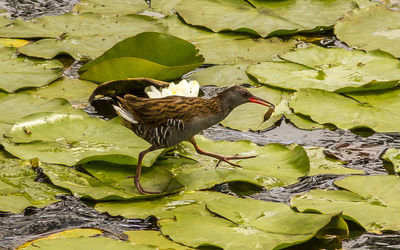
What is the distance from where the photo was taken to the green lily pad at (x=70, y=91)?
5293mm

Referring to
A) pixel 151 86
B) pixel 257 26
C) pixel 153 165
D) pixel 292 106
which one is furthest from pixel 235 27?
pixel 153 165

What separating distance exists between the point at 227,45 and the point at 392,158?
211cm

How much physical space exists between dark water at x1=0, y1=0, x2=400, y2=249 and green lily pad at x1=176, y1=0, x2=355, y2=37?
4.43ft

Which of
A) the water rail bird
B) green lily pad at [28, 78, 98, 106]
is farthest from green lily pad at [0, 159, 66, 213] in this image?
green lily pad at [28, 78, 98, 106]

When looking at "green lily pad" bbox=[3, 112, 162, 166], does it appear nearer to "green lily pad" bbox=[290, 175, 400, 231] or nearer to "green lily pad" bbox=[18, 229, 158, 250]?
"green lily pad" bbox=[18, 229, 158, 250]

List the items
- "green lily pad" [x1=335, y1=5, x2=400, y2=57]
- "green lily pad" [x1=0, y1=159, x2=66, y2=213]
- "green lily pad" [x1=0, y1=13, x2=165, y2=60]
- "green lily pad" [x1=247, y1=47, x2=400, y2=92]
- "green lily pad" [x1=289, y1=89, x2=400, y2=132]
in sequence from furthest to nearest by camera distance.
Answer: "green lily pad" [x1=335, y1=5, x2=400, y2=57] < "green lily pad" [x1=0, y1=13, x2=165, y2=60] < "green lily pad" [x1=247, y1=47, x2=400, y2=92] < "green lily pad" [x1=289, y1=89, x2=400, y2=132] < "green lily pad" [x1=0, y1=159, x2=66, y2=213]

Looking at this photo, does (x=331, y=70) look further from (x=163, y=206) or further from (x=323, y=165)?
(x=163, y=206)

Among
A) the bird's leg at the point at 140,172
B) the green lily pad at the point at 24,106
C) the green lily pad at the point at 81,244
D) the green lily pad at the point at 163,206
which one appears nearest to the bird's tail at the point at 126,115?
the bird's leg at the point at 140,172

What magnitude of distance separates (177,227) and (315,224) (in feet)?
2.30

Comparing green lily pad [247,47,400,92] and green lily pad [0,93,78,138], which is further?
green lily pad [247,47,400,92]

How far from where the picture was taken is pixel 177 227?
369 cm

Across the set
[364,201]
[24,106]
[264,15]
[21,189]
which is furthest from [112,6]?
[364,201]

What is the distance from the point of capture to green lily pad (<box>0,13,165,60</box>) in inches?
232

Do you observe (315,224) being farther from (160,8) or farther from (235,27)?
(160,8)
